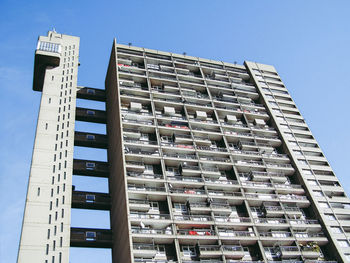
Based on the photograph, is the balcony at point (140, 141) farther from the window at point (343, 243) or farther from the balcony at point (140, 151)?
the window at point (343, 243)

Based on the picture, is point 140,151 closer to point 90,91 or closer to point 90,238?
point 90,238

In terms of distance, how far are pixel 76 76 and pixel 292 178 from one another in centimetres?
3580

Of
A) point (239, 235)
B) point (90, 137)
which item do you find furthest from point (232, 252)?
point (90, 137)

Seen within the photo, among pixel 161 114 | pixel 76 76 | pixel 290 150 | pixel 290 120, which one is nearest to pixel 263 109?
pixel 290 120

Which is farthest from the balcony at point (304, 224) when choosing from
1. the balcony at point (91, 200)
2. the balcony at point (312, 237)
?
the balcony at point (91, 200)

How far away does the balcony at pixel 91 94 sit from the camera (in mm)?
61906

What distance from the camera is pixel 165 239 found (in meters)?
40.5

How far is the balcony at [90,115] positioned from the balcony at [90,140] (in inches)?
147

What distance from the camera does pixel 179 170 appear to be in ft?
162

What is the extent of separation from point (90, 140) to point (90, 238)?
15.7 m

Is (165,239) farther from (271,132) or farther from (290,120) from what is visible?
(290,120)

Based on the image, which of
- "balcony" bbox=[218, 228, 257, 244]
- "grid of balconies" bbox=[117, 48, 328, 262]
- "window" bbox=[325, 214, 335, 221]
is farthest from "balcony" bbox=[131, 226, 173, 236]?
"window" bbox=[325, 214, 335, 221]

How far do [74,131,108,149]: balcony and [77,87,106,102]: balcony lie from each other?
8538 millimetres

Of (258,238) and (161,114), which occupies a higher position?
(161,114)
